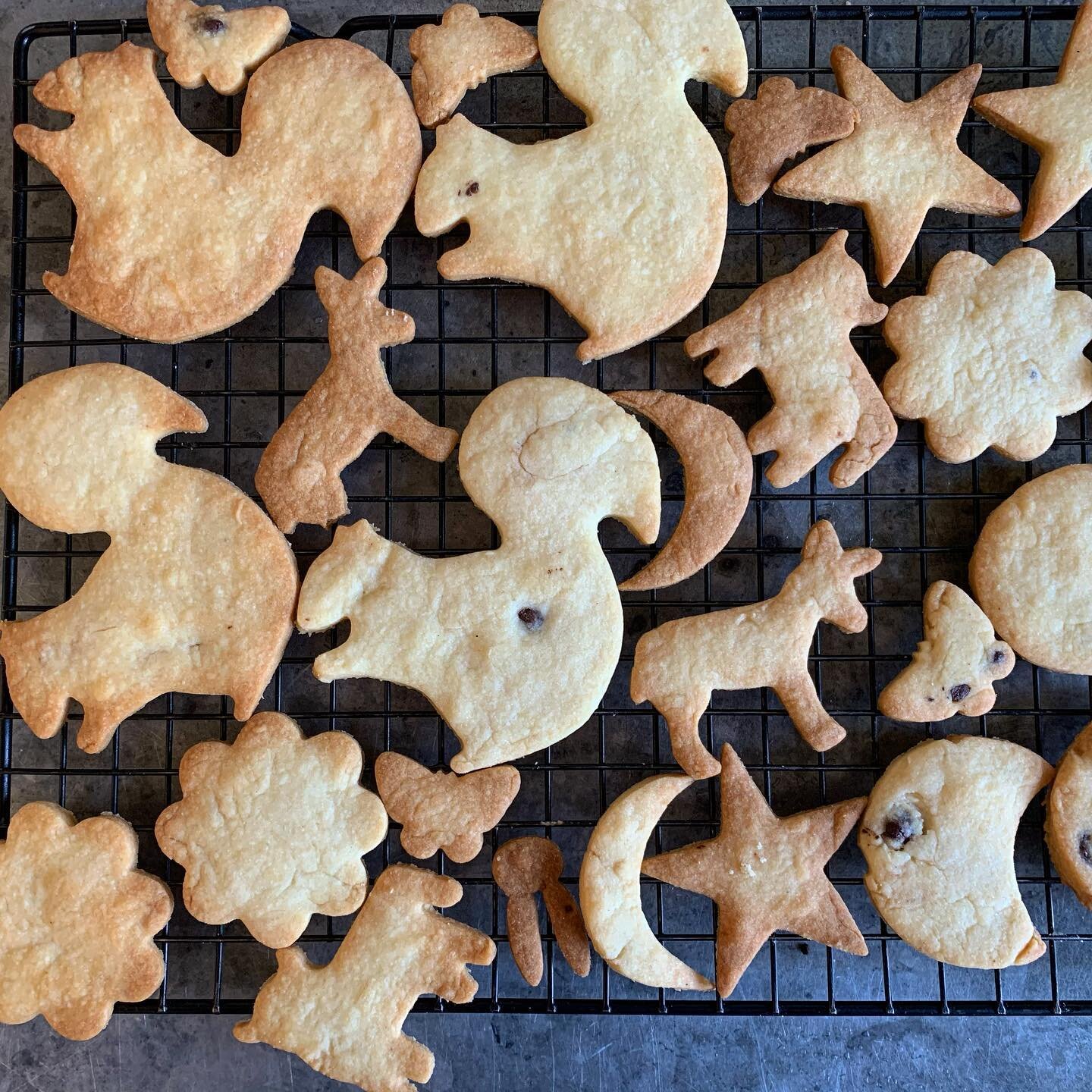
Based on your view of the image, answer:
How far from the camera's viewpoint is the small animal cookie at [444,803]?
59.0 inches

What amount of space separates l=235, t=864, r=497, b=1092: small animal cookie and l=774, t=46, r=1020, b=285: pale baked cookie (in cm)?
122

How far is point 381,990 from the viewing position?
1.49 meters

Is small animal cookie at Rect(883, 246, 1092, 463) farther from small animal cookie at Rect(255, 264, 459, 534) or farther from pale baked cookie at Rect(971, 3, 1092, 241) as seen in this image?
small animal cookie at Rect(255, 264, 459, 534)

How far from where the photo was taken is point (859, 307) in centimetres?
151

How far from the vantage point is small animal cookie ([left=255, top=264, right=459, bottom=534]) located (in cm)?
151

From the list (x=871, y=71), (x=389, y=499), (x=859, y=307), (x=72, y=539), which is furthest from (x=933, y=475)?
(x=72, y=539)

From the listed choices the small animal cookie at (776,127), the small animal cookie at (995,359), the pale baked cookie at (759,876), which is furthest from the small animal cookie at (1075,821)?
the small animal cookie at (776,127)

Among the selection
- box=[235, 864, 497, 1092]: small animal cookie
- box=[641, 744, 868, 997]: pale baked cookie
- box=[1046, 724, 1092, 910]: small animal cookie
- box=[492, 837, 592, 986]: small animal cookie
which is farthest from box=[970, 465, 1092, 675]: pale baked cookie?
box=[235, 864, 497, 1092]: small animal cookie

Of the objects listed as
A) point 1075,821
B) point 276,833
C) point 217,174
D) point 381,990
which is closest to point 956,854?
point 1075,821

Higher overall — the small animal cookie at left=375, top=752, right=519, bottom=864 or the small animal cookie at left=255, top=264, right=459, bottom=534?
the small animal cookie at left=255, top=264, right=459, bottom=534

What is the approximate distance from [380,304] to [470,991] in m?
1.06

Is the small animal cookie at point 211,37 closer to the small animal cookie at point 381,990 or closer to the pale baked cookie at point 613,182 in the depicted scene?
the pale baked cookie at point 613,182

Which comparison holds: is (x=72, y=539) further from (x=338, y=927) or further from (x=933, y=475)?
(x=933, y=475)

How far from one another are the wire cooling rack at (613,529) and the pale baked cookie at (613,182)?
0.10m
